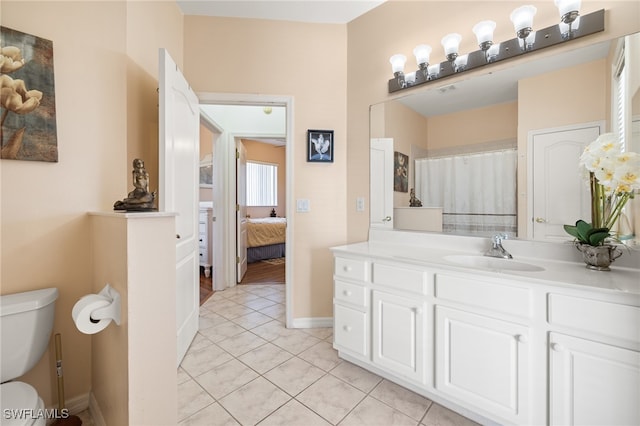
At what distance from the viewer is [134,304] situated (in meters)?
1.01

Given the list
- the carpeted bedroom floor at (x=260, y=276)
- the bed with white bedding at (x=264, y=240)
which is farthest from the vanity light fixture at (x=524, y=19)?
the bed with white bedding at (x=264, y=240)

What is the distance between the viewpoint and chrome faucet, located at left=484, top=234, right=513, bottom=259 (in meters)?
1.54

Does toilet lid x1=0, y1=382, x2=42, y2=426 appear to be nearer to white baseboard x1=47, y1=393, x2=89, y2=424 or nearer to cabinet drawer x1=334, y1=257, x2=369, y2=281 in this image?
white baseboard x1=47, y1=393, x2=89, y2=424

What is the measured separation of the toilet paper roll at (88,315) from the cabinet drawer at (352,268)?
1248mm

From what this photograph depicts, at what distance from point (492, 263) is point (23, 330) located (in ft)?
7.69

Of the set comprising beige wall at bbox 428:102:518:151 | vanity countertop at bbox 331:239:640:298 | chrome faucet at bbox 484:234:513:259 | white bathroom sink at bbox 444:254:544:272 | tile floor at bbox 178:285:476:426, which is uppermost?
beige wall at bbox 428:102:518:151

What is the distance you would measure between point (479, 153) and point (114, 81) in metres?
2.28

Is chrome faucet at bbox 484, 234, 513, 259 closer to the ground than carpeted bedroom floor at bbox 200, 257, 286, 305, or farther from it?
farther from it

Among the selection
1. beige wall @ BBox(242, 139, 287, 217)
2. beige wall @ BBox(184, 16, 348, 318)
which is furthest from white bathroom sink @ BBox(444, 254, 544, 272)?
beige wall @ BBox(242, 139, 287, 217)

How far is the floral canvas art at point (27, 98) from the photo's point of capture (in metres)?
1.21

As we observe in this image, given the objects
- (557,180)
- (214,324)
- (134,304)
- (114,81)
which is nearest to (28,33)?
(114,81)

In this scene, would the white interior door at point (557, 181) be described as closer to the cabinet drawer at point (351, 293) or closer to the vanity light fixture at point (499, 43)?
the vanity light fixture at point (499, 43)

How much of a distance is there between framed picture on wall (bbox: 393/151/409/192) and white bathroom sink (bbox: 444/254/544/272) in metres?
0.64

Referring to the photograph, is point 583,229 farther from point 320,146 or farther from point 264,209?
point 264,209
